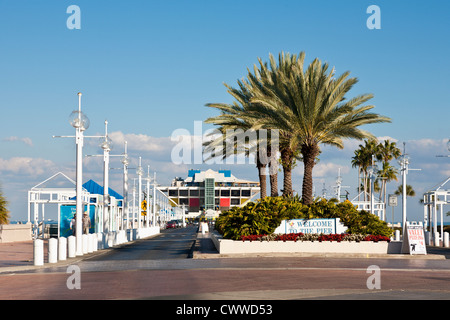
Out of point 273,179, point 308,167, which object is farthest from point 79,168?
point 273,179

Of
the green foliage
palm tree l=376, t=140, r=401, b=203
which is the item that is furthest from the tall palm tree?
the green foliage

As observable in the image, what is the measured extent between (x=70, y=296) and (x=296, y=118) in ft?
64.5

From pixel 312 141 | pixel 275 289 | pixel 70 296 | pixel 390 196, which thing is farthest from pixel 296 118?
pixel 70 296

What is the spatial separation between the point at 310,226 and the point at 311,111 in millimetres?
5706

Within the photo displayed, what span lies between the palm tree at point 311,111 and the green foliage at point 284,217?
265 cm

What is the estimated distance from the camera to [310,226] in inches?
1113

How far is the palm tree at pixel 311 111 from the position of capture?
30.7 metres

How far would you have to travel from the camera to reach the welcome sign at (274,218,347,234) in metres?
28.2

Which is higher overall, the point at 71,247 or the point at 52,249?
the point at 52,249

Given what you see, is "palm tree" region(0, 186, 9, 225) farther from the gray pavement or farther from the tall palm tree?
the tall palm tree

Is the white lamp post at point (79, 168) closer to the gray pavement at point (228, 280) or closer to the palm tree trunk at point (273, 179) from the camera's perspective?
the gray pavement at point (228, 280)

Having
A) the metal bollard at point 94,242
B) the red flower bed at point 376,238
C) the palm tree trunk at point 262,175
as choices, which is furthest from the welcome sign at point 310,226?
the palm tree trunk at point 262,175

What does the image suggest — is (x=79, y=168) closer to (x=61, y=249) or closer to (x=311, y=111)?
(x=61, y=249)
